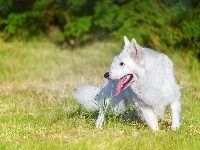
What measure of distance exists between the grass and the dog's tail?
0.45ft

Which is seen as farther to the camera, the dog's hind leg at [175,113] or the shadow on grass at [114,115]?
the shadow on grass at [114,115]

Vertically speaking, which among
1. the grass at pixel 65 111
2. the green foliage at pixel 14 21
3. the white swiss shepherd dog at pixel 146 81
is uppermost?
the white swiss shepherd dog at pixel 146 81

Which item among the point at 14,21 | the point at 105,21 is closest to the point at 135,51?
the point at 105,21

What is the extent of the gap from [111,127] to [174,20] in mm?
6889

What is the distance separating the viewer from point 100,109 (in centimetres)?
715

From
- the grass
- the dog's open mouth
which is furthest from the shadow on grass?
the dog's open mouth

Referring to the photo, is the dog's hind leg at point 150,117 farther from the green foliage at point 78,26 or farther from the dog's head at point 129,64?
the green foliage at point 78,26

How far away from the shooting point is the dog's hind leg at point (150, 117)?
665cm

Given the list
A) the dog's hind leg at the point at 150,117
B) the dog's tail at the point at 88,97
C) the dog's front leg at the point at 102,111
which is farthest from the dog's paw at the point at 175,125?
the dog's tail at the point at 88,97

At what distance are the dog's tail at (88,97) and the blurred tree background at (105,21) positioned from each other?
17.5ft

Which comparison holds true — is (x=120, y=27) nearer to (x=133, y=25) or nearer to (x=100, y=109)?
(x=133, y=25)

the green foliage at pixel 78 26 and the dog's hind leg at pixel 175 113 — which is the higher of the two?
the dog's hind leg at pixel 175 113

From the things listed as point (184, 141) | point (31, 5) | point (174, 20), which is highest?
point (184, 141)

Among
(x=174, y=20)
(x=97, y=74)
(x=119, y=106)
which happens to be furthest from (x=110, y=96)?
(x=174, y=20)
